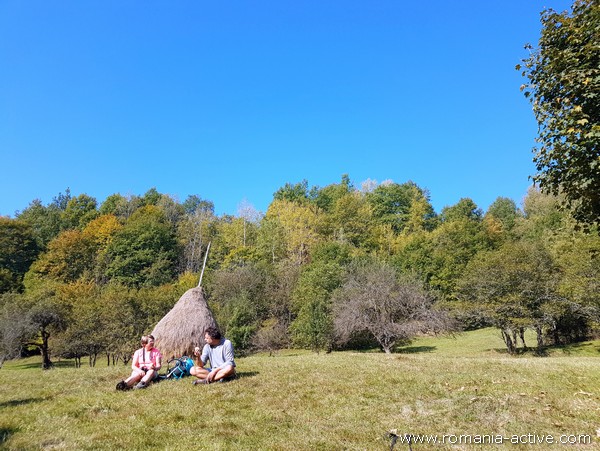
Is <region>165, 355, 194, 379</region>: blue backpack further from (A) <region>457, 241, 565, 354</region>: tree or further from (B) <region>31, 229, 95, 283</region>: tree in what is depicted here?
(B) <region>31, 229, 95, 283</region>: tree

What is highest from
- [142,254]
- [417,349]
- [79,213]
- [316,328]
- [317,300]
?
[79,213]

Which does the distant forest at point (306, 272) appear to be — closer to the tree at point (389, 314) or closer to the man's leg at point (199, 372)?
the tree at point (389, 314)

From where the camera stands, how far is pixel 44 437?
19.2ft

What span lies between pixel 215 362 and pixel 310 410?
353 centimetres

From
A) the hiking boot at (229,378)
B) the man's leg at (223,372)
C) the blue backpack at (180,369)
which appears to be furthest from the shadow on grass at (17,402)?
the hiking boot at (229,378)

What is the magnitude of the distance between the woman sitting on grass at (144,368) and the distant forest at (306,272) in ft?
32.9

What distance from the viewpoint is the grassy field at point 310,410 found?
5.59m

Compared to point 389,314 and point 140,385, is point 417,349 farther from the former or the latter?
point 140,385

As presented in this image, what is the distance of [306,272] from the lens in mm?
42469

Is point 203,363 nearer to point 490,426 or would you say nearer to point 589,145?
point 490,426

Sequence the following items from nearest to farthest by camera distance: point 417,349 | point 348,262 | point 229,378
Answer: point 229,378
point 417,349
point 348,262

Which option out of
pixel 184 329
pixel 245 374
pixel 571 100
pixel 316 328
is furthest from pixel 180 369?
pixel 316 328

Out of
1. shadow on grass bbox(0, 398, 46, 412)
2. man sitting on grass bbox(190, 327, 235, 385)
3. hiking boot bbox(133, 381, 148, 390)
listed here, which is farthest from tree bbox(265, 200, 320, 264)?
shadow on grass bbox(0, 398, 46, 412)

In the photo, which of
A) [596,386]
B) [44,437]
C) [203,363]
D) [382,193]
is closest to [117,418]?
[44,437]
